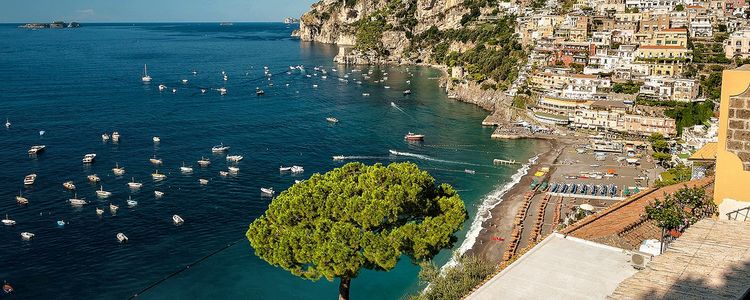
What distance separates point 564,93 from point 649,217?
51104mm

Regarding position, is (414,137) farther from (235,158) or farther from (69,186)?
(69,186)

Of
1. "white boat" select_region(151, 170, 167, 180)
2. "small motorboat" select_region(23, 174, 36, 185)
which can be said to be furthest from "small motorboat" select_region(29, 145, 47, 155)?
"white boat" select_region(151, 170, 167, 180)

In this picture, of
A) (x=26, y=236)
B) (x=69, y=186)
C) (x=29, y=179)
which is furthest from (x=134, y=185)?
(x=26, y=236)

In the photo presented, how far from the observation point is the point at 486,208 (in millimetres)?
37875

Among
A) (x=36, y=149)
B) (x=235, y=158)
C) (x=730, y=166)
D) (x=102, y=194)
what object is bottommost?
(x=102, y=194)

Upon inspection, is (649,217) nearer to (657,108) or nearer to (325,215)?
(325,215)

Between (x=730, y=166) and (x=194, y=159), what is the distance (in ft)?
154

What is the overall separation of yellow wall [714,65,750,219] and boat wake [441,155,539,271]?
19.7 m

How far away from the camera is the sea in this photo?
29.5 m

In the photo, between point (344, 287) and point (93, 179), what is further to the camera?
point (93, 179)

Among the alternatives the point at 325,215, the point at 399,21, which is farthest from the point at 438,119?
the point at 399,21

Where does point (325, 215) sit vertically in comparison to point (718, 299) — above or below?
below

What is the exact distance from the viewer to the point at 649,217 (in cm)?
1683

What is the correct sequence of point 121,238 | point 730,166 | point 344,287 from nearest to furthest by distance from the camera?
point 730,166 → point 344,287 → point 121,238
